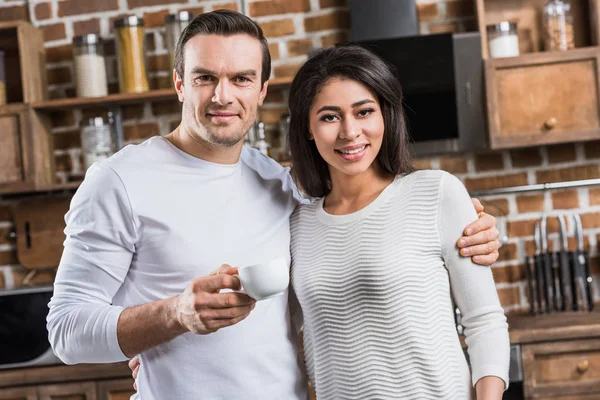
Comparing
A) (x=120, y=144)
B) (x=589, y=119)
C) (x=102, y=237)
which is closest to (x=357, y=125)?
(x=102, y=237)

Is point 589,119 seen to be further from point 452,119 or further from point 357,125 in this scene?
point 357,125

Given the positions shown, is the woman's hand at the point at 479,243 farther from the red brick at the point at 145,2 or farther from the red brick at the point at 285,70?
the red brick at the point at 145,2

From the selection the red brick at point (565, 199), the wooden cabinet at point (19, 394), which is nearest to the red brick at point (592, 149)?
the red brick at point (565, 199)

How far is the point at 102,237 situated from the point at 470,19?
6.20 ft

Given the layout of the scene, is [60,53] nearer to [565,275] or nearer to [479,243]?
[565,275]

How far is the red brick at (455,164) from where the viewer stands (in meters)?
3.03

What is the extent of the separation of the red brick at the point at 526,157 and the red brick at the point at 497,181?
0.04 meters

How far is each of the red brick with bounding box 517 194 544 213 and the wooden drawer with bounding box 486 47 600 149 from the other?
0.30 m

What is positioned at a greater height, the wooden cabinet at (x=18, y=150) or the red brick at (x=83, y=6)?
the red brick at (x=83, y=6)

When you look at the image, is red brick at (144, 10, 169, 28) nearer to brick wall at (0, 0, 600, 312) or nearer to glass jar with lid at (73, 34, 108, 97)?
brick wall at (0, 0, 600, 312)

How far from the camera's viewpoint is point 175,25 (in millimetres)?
2887

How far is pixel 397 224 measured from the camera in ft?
5.26

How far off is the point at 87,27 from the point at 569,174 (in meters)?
1.82

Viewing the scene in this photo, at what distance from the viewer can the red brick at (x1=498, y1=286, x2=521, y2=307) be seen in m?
2.99
